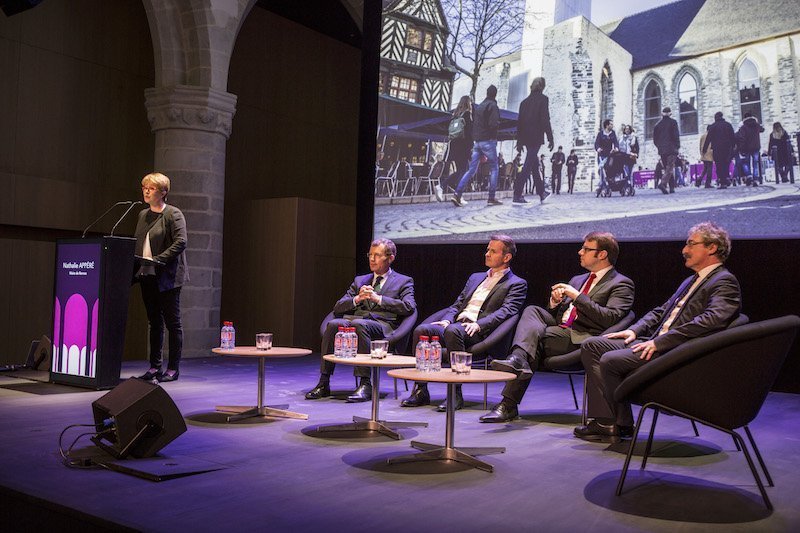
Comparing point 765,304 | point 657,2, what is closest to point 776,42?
point 657,2

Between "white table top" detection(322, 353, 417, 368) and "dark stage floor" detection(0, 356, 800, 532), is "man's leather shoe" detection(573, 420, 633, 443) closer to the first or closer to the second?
"dark stage floor" detection(0, 356, 800, 532)

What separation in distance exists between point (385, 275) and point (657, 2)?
10.7 feet

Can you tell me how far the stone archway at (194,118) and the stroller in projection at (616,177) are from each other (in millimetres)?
3950

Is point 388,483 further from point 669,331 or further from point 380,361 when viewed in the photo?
point 669,331

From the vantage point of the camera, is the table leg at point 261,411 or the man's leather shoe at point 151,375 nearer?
the table leg at point 261,411

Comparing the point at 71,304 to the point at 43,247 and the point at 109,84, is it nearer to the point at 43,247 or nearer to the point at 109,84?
the point at 43,247

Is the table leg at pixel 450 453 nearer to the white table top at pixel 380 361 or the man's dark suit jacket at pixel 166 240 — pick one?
the white table top at pixel 380 361

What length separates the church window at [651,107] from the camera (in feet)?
21.3

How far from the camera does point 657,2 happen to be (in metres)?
6.52

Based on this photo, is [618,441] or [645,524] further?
[618,441]

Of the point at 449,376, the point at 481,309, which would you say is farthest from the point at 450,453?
the point at 481,309

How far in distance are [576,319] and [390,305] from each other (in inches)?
51.6

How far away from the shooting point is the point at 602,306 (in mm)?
4582

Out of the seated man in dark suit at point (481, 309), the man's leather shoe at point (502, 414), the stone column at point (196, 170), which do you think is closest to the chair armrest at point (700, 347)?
the man's leather shoe at point (502, 414)
